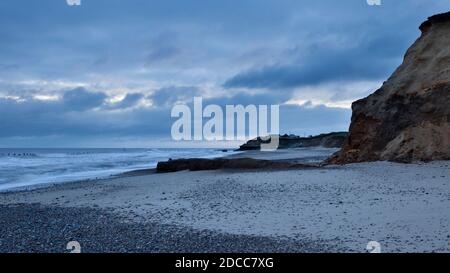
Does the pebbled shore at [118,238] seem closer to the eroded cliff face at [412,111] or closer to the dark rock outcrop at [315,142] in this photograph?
the eroded cliff face at [412,111]

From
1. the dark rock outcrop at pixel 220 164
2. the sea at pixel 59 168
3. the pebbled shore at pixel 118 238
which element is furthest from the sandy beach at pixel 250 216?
the sea at pixel 59 168

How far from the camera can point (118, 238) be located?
749 centimetres

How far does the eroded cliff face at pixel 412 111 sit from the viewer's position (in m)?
18.2

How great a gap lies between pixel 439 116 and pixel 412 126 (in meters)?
1.22

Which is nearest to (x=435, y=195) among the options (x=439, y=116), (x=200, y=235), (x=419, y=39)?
(x=200, y=235)

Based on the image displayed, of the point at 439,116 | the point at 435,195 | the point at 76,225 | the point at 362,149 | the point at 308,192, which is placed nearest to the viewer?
the point at 76,225

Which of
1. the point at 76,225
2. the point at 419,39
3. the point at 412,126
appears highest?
the point at 419,39

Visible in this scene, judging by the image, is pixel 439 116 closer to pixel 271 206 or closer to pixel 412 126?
pixel 412 126

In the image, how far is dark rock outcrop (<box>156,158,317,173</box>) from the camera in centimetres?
2061

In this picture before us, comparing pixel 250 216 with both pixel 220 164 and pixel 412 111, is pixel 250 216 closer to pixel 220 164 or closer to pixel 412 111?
pixel 220 164

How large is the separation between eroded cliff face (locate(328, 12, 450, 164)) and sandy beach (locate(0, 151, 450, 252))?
4.49 meters

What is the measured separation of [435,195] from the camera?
390 inches
